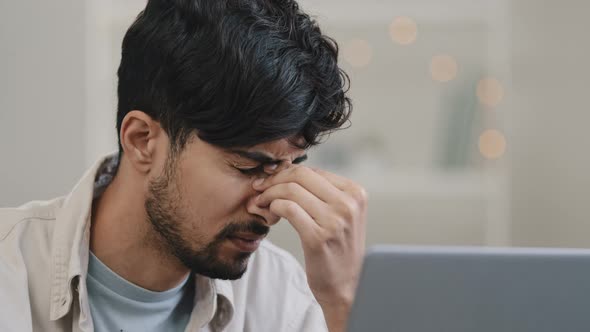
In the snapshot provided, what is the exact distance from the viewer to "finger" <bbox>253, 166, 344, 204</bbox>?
1.22 m

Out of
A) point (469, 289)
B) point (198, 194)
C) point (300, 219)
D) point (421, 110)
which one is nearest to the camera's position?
point (469, 289)

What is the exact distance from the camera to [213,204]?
1.29 meters

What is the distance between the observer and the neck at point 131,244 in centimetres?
137

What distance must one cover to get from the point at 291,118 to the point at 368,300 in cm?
63

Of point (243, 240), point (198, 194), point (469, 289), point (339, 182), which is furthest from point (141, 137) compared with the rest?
point (469, 289)

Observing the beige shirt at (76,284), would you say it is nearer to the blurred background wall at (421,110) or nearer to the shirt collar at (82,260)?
the shirt collar at (82,260)

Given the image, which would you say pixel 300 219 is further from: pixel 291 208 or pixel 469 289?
pixel 469 289

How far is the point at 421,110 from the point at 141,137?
66.4 inches

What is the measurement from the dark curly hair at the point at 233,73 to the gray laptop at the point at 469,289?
62 centimetres

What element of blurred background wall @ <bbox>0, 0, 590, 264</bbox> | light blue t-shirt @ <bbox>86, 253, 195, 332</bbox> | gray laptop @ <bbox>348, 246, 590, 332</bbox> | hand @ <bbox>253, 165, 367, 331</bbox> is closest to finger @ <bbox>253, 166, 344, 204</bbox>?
hand @ <bbox>253, 165, 367, 331</bbox>

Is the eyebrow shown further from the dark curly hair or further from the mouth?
the mouth

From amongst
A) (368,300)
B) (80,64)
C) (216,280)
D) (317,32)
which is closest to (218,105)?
(317,32)

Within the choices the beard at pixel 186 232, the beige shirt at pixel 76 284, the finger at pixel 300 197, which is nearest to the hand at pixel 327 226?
the finger at pixel 300 197

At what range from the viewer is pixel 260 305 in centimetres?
147
